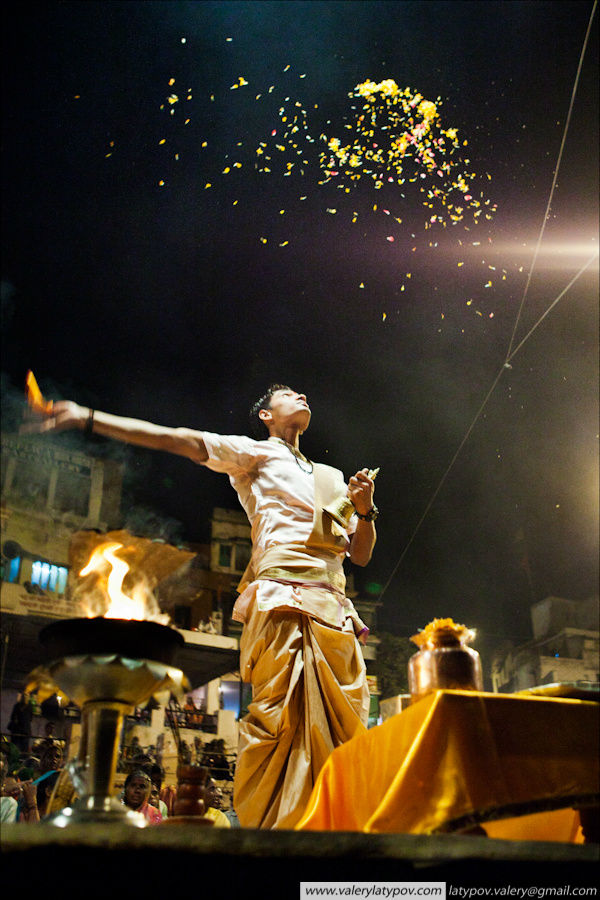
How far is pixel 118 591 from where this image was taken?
96.0 inches

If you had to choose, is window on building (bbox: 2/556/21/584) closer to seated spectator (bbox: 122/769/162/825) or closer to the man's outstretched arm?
seated spectator (bbox: 122/769/162/825)

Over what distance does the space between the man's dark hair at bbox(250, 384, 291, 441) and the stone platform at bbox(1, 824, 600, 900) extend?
3.30 meters

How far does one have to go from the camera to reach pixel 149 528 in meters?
26.5

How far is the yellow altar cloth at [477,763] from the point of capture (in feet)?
5.83

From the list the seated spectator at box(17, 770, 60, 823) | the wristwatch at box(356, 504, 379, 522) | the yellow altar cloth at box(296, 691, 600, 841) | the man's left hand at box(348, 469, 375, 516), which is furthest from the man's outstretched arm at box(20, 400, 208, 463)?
the seated spectator at box(17, 770, 60, 823)

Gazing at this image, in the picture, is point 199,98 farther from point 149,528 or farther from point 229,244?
point 149,528

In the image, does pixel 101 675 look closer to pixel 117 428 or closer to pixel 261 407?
pixel 117 428

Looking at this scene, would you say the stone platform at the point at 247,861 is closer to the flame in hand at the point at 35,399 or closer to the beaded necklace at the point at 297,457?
the flame in hand at the point at 35,399

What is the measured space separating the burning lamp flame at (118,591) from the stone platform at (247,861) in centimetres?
104

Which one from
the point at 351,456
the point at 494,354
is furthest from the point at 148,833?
the point at 494,354

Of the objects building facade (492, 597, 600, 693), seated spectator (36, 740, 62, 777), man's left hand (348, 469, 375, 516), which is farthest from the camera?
building facade (492, 597, 600, 693)

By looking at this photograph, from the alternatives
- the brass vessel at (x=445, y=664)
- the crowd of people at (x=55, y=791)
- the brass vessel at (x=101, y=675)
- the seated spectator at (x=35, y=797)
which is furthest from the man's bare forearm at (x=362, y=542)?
the seated spectator at (x=35, y=797)

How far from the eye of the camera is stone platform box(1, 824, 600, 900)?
133 centimetres

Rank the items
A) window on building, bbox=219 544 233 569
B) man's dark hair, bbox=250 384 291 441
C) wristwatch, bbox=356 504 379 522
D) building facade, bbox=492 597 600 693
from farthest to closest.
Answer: building facade, bbox=492 597 600 693 < window on building, bbox=219 544 233 569 < man's dark hair, bbox=250 384 291 441 < wristwatch, bbox=356 504 379 522
